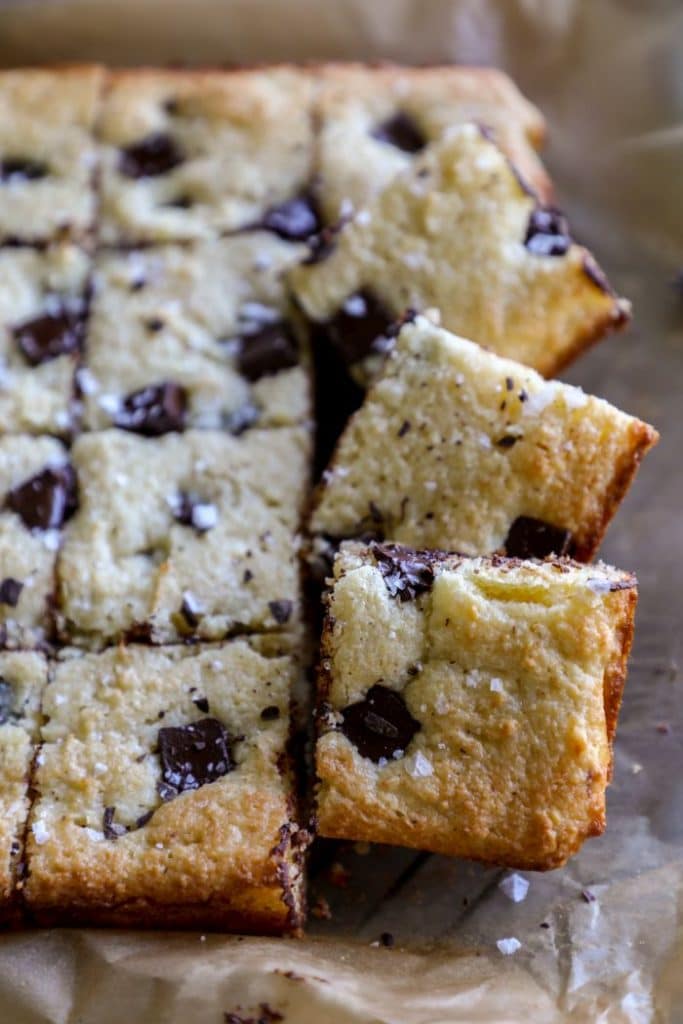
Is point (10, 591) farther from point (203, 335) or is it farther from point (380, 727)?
point (380, 727)

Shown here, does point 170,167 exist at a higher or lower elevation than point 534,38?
lower

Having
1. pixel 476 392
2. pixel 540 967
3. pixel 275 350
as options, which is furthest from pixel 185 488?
pixel 540 967

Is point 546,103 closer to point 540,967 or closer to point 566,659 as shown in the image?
point 566,659

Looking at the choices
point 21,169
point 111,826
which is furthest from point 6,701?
point 21,169

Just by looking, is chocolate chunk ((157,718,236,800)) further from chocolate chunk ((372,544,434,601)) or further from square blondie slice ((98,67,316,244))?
square blondie slice ((98,67,316,244))

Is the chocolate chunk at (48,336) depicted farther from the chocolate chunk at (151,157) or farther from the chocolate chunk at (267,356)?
the chocolate chunk at (151,157)

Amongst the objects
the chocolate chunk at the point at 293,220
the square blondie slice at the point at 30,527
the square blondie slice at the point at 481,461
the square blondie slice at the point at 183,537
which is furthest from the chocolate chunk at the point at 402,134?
the square blondie slice at the point at 30,527
